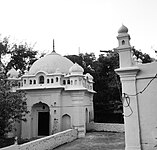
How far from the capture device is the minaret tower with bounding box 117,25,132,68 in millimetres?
6506

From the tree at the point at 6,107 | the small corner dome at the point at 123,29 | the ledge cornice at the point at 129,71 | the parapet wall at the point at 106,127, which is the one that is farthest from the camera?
the parapet wall at the point at 106,127

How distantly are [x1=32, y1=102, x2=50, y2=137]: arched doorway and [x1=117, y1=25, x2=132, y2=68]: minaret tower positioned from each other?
10106 millimetres

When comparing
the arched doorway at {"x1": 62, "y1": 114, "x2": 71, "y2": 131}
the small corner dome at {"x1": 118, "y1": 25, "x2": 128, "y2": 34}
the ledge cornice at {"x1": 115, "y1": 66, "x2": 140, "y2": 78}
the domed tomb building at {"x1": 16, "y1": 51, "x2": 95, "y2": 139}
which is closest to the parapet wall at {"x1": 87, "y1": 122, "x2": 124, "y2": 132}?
the domed tomb building at {"x1": 16, "y1": 51, "x2": 95, "y2": 139}

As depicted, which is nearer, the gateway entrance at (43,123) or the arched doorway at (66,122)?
the arched doorway at (66,122)

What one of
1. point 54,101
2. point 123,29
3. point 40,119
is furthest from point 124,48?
point 40,119

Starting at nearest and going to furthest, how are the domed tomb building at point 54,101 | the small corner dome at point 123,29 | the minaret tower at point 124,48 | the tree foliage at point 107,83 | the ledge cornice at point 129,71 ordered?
1. the ledge cornice at point 129,71
2. the minaret tower at point 124,48
3. the small corner dome at point 123,29
4. the domed tomb building at point 54,101
5. the tree foliage at point 107,83

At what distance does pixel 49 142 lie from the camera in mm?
10344

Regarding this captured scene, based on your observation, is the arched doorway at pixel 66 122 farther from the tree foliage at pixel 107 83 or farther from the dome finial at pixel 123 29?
the dome finial at pixel 123 29

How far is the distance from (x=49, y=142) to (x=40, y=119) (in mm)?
4997

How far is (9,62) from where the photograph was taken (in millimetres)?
22859

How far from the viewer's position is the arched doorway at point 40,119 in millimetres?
14698

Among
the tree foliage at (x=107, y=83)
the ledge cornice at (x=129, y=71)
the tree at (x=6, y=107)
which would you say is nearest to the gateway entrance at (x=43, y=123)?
the tree at (x=6, y=107)

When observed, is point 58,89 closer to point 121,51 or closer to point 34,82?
point 34,82

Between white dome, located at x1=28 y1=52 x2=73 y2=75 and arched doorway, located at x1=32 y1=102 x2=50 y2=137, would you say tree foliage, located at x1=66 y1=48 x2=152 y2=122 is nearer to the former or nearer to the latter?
white dome, located at x1=28 y1=52 x2=73 y2=75
